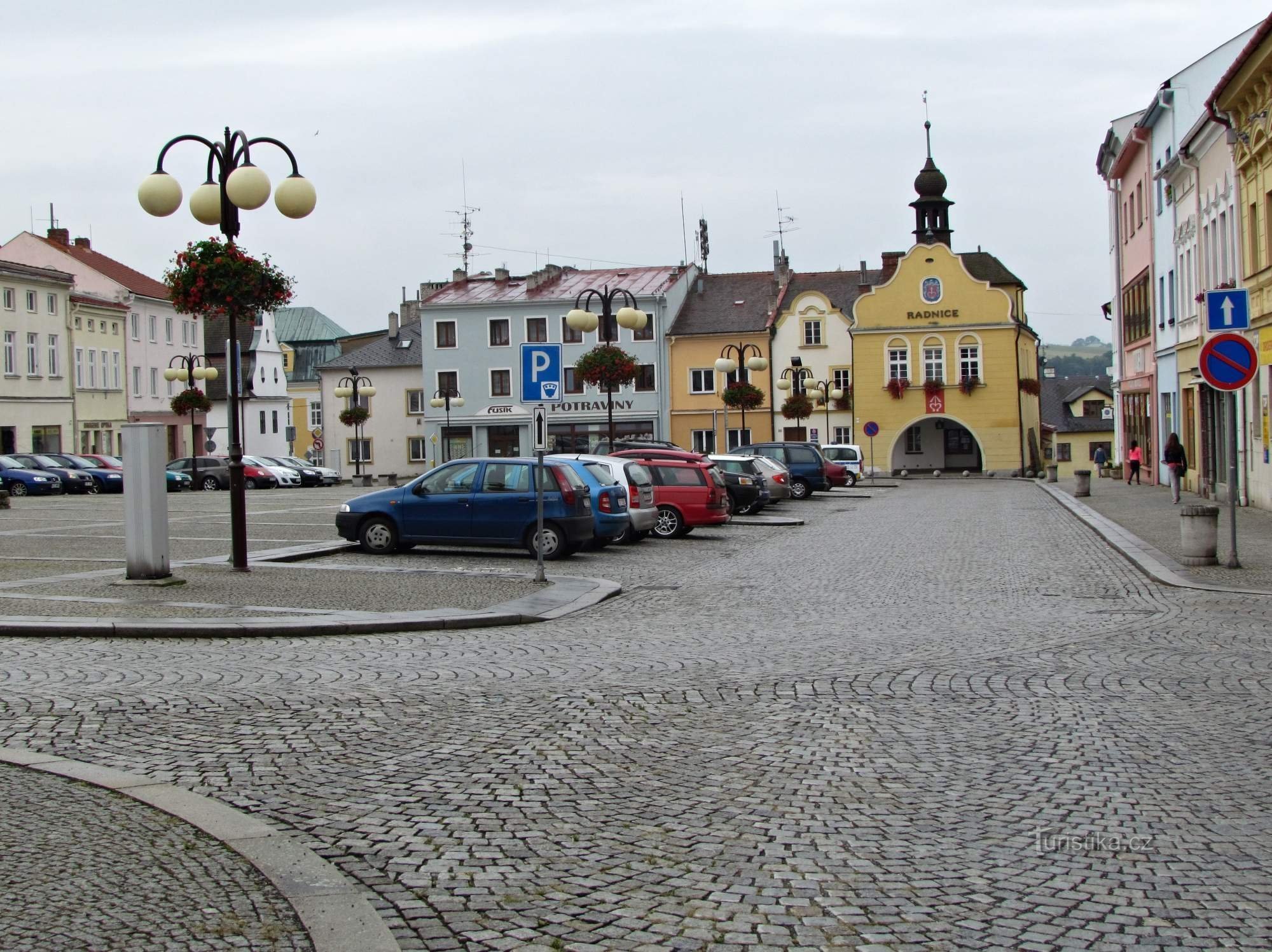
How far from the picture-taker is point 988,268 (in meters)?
87.9

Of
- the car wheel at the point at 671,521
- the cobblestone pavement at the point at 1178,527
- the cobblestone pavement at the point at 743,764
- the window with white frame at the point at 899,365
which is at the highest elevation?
the window with white frame at the point at 899,365

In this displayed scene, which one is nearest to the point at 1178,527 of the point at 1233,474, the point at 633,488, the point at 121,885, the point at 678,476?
the point at 1233,474

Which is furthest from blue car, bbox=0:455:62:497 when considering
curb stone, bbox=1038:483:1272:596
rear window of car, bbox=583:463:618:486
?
curb stone, bbox=1038:483:1272:596

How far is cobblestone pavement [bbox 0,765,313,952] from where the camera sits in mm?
4641

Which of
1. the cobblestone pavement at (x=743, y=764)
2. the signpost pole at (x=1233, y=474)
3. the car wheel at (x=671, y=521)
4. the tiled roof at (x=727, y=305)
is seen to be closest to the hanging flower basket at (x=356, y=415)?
the tiled roof at (x=727, y=305)

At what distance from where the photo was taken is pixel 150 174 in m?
16.3

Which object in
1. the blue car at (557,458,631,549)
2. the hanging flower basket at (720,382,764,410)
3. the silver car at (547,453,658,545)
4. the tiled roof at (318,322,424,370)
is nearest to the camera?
the blue car at (557,458,631,549)

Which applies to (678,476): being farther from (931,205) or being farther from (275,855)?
(931,205)

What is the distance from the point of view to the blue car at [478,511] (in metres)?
20.9

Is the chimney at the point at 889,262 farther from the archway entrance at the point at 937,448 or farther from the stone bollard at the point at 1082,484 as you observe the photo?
the stone bollard at the point at 1082,484

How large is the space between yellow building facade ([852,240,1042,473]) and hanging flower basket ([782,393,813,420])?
10255mm

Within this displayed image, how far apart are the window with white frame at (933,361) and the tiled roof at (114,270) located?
38379 millimetres

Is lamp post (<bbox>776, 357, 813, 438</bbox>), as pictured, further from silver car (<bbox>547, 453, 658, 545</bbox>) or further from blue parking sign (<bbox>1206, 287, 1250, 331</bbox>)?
blue parking sign (<bbox>1206, 287, 1250, 331</bbox>)

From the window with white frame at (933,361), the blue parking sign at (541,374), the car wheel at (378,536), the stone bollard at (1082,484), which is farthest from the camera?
the window with white frame at (933,361)
